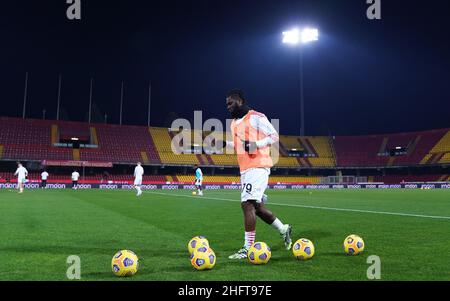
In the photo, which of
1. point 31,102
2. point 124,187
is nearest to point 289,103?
point 124,187

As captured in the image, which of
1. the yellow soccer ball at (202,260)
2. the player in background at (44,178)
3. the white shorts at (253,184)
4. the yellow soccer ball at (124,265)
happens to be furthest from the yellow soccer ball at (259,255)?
the player in background at (44,178)

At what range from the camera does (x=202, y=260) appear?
4809mm

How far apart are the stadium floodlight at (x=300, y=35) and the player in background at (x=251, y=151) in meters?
48.4

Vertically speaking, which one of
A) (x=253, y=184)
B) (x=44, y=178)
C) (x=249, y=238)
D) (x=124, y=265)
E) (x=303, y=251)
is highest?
(x=44, y=178)

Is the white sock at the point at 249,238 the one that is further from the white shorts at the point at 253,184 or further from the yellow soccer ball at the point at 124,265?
the yellow soccer ball at the point at 124,265

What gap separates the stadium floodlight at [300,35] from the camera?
51.8 meters

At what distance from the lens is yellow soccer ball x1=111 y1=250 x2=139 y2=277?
4480 millimetres

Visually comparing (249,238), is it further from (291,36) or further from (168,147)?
(168,147)

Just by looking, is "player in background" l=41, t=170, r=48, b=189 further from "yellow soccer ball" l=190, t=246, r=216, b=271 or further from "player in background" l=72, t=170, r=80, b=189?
"yellow soccer ball" l=190, t=246, r=216, b=271

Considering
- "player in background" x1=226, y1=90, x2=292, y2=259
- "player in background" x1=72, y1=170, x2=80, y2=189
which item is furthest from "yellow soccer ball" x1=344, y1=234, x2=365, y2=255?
"player in background" x1=72, y1=170, x2=80, y2=189

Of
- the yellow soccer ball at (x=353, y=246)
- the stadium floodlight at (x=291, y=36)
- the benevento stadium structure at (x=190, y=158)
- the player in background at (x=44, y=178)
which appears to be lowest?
the yellow soccer ball at (x=353, y=246)

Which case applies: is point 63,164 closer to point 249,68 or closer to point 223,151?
point 223,151

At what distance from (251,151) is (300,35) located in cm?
4943

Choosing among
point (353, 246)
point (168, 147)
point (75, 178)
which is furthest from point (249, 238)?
point (168, 147)
